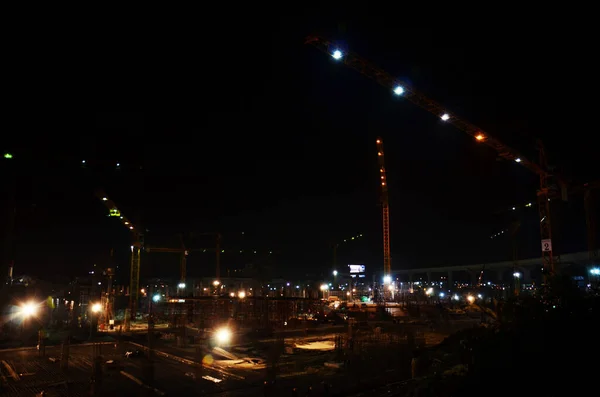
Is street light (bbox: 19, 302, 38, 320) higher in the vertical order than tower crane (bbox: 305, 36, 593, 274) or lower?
lower

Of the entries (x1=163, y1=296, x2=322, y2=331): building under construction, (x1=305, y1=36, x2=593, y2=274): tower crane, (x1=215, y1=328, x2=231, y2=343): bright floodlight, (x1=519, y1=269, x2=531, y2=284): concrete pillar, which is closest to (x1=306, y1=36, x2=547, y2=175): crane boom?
(x1=305, y1=36, x2=593, y2=274): tower crane

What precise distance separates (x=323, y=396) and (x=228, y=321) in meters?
20.1

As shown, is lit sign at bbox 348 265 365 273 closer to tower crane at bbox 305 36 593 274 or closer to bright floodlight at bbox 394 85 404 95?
tower crane at bbox 305 36 593 274

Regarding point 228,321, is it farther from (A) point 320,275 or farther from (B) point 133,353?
(A) point 320,275

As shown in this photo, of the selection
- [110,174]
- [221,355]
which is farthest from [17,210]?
[221,355]

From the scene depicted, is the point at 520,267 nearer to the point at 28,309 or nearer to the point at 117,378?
the point at 28,309

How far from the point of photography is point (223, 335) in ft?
90.5

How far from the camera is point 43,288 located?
41625 mm

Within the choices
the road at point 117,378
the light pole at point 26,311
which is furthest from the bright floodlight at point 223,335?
the light pole at point 26,311

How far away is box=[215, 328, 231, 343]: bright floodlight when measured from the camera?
26.5 metres

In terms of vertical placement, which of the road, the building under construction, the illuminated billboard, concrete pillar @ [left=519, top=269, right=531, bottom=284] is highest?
the illuminated billboard

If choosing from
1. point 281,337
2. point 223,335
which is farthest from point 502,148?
point 223,335

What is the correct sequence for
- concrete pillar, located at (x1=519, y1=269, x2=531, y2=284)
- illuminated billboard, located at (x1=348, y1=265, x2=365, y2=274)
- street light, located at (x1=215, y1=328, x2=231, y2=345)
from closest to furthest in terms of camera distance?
street light, located at (x1=215, y1=328, x2=231, y2=345), concrete pillar, located at (x1=519, y1=269, x2=531, y2=284), illuminated billboard, located at (x1=348, y1=265, x2=365, y2=274)

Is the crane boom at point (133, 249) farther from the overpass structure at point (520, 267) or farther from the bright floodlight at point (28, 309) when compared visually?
the overpass structure at point (520, 267)
